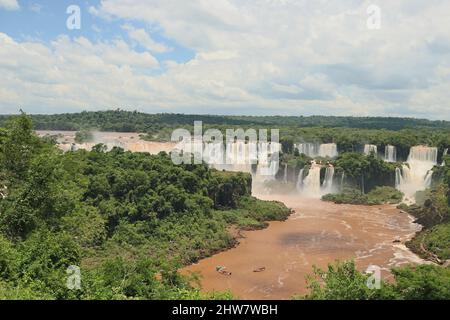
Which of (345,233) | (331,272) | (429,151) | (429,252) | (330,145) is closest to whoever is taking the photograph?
(331,272)

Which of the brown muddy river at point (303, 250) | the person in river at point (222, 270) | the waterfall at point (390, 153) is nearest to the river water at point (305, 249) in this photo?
the brown muddy river at point (303, 250)

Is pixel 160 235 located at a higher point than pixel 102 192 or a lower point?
lower

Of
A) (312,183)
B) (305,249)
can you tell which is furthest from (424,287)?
(312,183)

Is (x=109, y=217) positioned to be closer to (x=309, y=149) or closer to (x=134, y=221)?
(x=134, y=221)

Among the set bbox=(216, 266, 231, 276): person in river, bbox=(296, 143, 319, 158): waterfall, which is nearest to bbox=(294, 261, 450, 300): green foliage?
bbox=(216, 266, 231, 276): person in river
